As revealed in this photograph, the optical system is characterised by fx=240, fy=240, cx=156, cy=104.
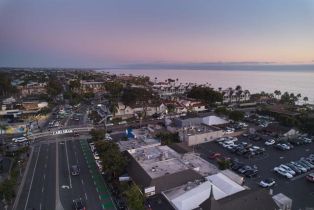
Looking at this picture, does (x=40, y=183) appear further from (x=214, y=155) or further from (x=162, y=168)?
(x=214, y=155)

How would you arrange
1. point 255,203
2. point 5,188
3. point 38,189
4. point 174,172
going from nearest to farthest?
point 255,203 → point 5,188 → point 174,172 → point 38,189

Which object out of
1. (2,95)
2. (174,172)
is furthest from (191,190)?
(2,95)

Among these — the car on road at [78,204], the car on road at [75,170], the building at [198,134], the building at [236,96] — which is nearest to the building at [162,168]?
the car on road at [78,204]

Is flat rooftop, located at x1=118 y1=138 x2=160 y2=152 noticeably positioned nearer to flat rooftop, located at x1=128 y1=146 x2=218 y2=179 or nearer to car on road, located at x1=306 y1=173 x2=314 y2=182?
flat rooftop, located at x1=128 y1=146 x2=218 y2=179

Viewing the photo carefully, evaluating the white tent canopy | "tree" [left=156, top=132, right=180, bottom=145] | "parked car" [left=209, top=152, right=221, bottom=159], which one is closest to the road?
"tree" [left=156, top=132, right=180, bottom=145]

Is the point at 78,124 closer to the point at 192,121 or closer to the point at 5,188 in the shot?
the point at 192,121

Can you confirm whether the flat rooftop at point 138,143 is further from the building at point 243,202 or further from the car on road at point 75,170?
the building at point 243,202

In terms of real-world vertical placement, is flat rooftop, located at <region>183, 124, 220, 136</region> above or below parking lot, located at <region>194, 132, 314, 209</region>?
above

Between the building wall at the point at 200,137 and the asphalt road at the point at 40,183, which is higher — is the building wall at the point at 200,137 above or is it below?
above
